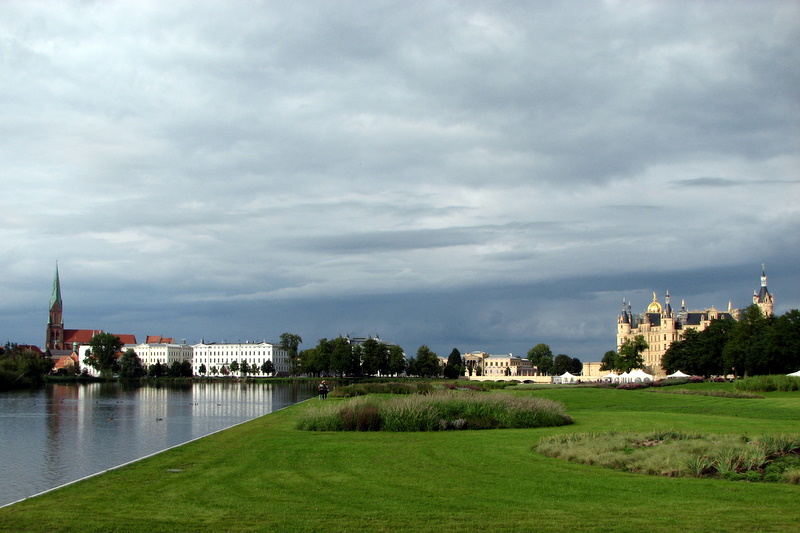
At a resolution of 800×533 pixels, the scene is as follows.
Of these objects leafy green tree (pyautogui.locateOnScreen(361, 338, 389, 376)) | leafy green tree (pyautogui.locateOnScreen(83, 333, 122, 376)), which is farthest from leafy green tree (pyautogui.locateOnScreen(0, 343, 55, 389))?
leafy green tree (pyautogui.locateOnScreen(361, 338, 389, 376))

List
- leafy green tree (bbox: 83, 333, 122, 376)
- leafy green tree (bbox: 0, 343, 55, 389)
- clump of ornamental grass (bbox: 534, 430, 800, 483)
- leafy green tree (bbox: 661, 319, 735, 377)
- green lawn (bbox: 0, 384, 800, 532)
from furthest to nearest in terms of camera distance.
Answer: leafy green tree (bbox: 83, 333, 122, 376)
leafy green tree (bbox: 0, 343, 55, 389)
leafy green tree (bbox: 661, 319, 735, 377)
clump of ornamental grass (bbox: 534, 430, 800, 483)
green lawn (bbox: 0, 384, 800, 532)

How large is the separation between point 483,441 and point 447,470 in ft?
20.2

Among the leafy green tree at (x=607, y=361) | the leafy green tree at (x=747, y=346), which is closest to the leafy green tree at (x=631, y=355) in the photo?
the leafy green tree at (x=607, y=361)

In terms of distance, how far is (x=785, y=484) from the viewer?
1473 cm

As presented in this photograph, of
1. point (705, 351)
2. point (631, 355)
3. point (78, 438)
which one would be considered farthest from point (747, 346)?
point (78, 438)

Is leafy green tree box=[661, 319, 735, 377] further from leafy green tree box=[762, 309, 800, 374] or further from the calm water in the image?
the calm water

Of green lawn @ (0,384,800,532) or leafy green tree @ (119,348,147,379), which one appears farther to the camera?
leafy green tree @ (119,348,147,379)

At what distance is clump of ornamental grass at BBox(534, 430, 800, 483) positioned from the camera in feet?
51.8

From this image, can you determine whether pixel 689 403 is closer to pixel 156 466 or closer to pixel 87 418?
pixel 156 466

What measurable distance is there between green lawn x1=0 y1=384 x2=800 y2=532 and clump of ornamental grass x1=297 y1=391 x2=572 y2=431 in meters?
5.27

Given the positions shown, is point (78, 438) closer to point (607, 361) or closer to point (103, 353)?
point (607, 361)

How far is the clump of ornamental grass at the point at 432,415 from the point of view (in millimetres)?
27797

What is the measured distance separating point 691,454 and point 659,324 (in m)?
182

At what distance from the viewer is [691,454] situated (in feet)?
55.8
